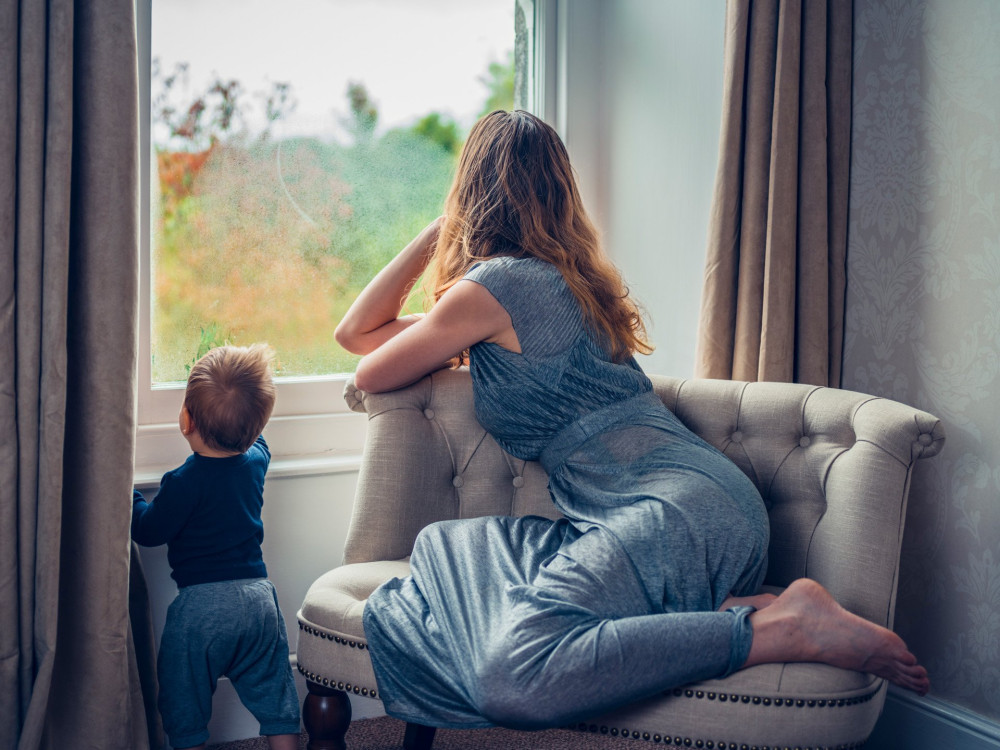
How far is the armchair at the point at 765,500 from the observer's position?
1.26 m

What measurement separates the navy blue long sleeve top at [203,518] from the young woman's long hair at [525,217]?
0.54 m

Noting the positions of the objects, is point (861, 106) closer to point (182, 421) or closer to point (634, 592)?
point (634, 592)

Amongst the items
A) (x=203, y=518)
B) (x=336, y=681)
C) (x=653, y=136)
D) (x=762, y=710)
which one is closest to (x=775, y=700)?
(x=762, y=710)

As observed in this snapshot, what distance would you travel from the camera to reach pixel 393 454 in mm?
1726

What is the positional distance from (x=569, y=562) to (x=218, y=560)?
741 millimetres

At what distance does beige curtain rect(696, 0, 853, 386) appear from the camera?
199 centimetres

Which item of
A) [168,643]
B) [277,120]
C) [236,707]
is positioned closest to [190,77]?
[277,120]

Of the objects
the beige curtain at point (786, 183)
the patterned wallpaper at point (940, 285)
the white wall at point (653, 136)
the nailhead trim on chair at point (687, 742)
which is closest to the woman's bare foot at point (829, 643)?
the nailhead trim on chair at point (687, 742)

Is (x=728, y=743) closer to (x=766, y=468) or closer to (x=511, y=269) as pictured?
(x=766, y=468)

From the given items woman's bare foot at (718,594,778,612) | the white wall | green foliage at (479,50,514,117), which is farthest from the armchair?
green foliage at (479,50,514,117)

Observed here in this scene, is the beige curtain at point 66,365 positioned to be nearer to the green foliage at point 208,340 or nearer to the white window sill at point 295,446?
the white window sill at point 295,446

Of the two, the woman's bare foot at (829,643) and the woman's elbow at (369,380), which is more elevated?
the woman's elbow at (369,380)

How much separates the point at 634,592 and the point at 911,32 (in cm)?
140

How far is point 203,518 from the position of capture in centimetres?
169
